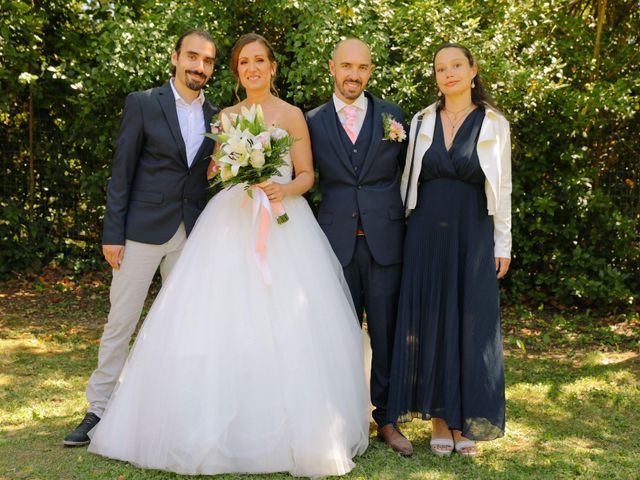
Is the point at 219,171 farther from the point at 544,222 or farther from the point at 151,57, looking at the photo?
the point at 544,222

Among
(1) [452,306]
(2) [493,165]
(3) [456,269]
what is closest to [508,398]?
(1) [452,306]

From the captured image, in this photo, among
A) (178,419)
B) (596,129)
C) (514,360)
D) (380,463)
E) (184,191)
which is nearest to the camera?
(178,419)

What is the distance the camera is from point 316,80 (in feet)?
21.2

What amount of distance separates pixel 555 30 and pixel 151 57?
426cm

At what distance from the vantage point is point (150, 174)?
422cm

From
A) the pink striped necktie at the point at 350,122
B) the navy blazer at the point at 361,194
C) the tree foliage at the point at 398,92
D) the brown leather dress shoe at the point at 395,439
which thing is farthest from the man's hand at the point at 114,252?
the tree foliage at the point at 398,92

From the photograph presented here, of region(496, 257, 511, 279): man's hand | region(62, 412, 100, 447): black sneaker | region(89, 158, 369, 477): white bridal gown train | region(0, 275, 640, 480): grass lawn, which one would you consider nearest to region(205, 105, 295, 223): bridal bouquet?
region(89, 158, 369, 477): white bridal gown train

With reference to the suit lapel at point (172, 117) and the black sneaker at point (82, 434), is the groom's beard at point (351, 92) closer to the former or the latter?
the suit lapel at point (172, 117)

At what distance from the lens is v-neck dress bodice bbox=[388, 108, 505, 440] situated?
406cm

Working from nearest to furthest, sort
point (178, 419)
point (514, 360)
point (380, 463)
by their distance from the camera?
point (178, 419)
point (380, 463)
point (514, 360)

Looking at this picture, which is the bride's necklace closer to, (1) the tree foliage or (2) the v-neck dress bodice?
(2) the v-neck dress bodice

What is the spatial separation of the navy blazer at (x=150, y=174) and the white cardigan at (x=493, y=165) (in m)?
1.22

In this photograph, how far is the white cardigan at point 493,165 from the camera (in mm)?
4020

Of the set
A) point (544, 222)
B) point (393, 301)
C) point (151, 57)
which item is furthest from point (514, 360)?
point (151, 57)
